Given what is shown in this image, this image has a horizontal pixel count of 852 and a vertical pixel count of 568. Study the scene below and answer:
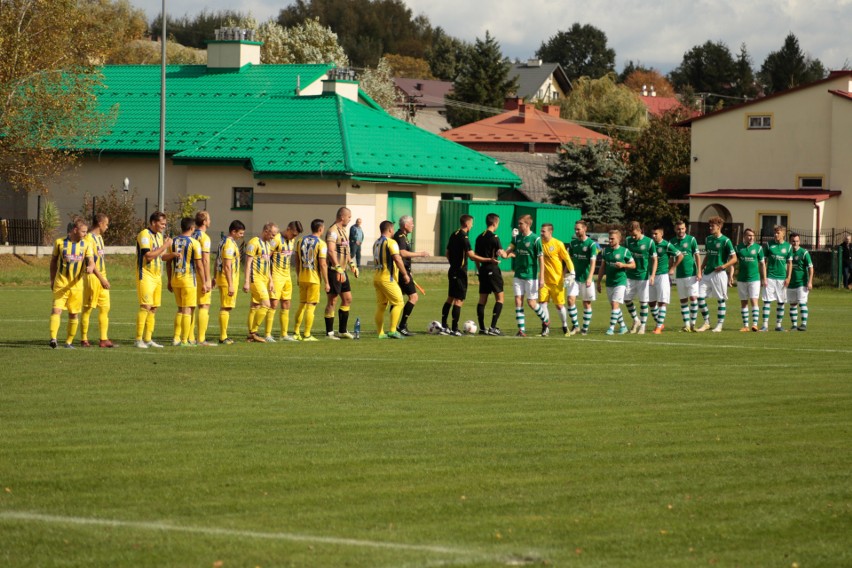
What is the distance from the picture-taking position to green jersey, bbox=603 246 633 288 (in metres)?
24.0

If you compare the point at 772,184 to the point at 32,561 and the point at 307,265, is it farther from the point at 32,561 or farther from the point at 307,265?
the point at 32,561

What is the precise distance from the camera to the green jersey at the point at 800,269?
26281 millimetres

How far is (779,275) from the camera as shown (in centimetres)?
2634

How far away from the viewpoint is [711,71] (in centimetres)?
14250

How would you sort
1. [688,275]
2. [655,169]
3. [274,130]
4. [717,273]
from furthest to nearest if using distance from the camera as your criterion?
[655,169] < [274,130] < [717,273] < [688,275]

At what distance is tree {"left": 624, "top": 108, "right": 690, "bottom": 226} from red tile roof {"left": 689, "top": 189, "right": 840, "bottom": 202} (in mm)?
9960

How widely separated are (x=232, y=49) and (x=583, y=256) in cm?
3718

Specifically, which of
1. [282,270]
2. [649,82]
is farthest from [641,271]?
[649,82]

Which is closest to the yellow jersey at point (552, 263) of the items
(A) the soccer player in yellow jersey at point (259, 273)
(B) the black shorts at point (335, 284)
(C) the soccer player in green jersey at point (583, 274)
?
(C) the soccer player in green jersey at point (583, 274)

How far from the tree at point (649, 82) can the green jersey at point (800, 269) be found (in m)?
132

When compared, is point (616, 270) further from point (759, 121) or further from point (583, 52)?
point (583, 52)

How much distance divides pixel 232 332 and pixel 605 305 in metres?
13.7

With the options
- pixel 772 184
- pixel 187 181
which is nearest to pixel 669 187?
pixel 772 184

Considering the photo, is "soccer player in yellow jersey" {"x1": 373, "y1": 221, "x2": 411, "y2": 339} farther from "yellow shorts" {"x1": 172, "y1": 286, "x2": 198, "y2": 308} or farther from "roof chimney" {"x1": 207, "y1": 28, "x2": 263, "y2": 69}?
"roof chimney" {"x1": 207, "y1": 28, "x2": 263, "y2": 69}
